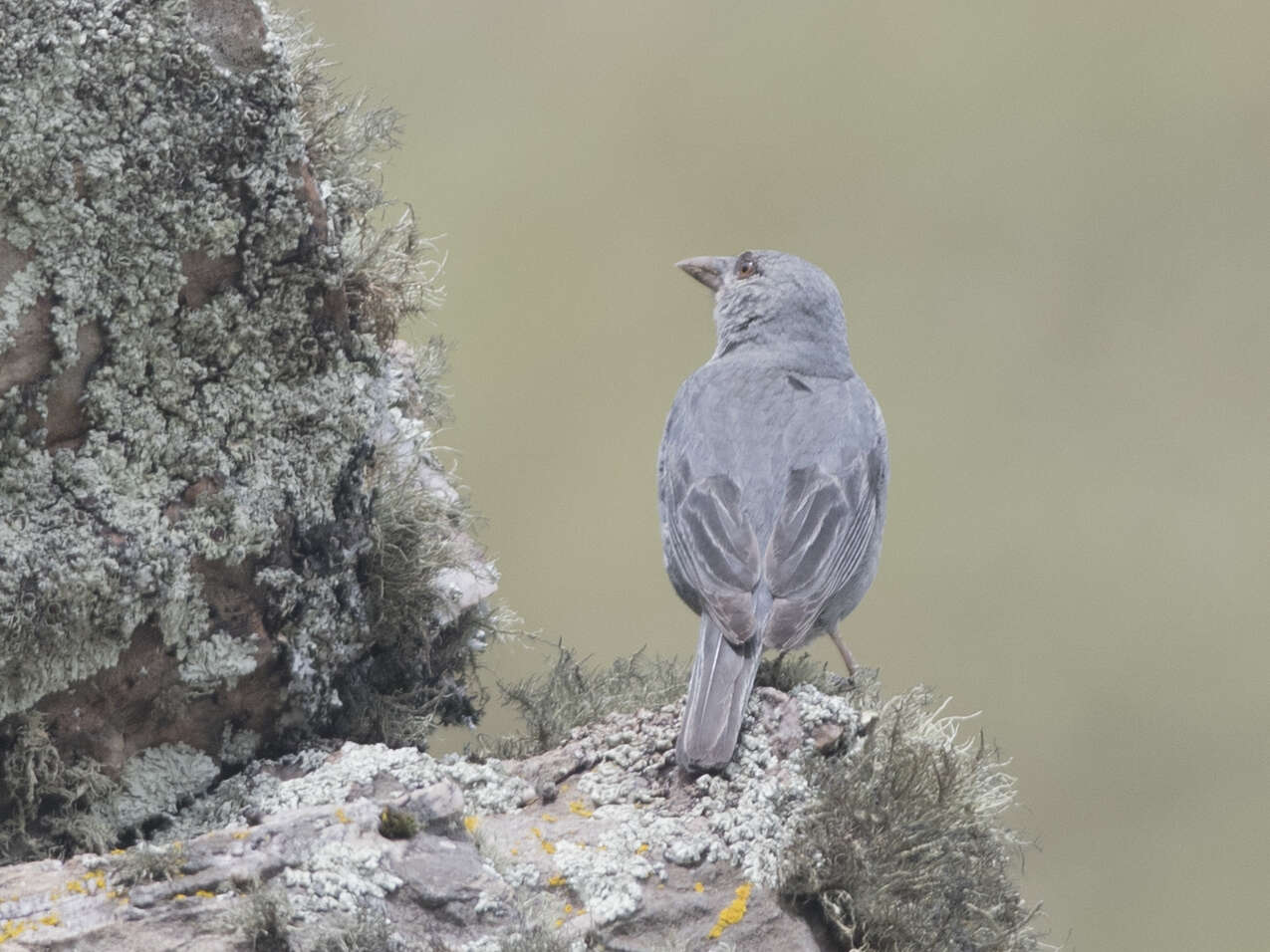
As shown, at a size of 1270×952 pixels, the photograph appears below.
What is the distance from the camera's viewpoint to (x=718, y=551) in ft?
15.5

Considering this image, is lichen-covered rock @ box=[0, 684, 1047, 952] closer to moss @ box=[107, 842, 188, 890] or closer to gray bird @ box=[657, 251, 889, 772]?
moss @ box=[107, 842, 188, 890]

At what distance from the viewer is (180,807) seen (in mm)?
3885

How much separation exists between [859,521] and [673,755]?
4.55 ft

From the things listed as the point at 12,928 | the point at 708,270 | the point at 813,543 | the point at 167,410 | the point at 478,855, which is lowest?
the point at 12,928

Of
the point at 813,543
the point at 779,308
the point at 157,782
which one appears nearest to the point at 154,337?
the point at 157,782

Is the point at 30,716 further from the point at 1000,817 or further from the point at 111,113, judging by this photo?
the point at 1000,817

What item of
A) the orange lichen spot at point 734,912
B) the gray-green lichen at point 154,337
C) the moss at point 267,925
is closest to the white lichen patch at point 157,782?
the gray-green lichen at point 154,337

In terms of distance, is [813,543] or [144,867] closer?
[144,867]

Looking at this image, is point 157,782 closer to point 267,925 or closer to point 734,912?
point 267,925

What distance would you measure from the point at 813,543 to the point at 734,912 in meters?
1.56

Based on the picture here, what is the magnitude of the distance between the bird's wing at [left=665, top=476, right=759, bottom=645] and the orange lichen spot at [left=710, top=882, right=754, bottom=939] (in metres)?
0.85

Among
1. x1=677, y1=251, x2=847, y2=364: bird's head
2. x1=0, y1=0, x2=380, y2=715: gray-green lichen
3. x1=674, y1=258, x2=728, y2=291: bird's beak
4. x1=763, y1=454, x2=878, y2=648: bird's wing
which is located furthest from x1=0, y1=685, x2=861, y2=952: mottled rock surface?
x1=674, y1=258, x2=728, y2=291: bird's beak

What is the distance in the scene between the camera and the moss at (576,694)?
4340 millimetres

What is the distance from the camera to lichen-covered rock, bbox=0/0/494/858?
3.52 metres
